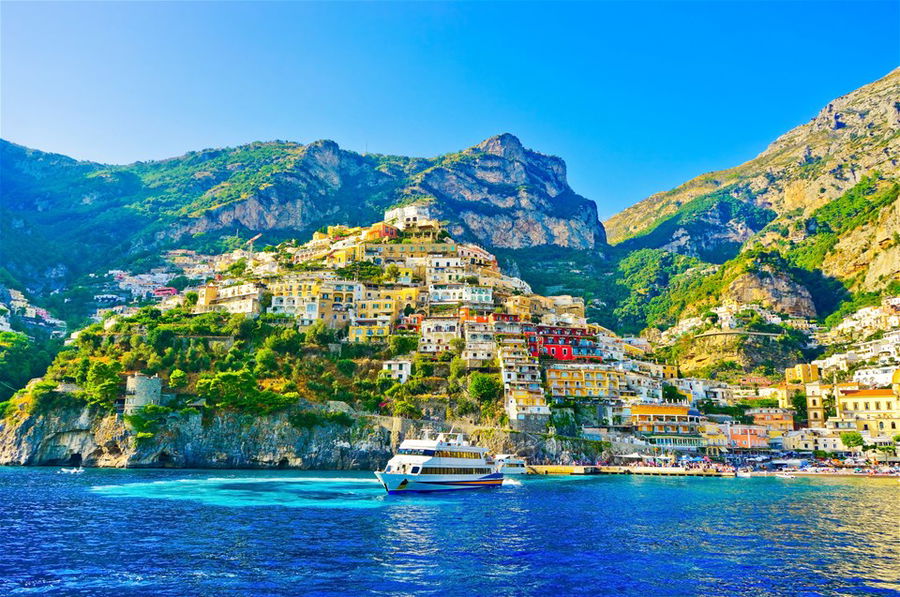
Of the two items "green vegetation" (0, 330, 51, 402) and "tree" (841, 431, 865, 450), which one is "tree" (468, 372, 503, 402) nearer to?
"tree" (841, 431, 865, 450)

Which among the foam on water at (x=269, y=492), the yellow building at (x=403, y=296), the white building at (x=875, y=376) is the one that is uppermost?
the yellow building at (x=403, y=296)

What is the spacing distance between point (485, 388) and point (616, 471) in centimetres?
1797

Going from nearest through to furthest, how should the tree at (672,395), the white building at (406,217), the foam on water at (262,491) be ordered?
the foam on water at (262,491), the tree at (672,395), the white building at (406,217)

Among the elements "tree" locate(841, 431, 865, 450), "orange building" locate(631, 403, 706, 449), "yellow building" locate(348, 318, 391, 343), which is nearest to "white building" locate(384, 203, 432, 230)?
"yellow building" locate(348, 318, 391, 343)

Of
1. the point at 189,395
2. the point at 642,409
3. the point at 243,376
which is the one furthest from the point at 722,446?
the point at 189,395

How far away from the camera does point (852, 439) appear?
302ft

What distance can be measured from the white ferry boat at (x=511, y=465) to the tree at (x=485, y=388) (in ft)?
29.0

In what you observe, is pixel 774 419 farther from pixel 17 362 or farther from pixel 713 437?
pixel 17 362

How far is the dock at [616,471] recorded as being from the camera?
3071 inches

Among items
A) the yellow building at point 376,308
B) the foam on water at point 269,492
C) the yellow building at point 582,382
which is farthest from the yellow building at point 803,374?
the foam on water at point 269,492

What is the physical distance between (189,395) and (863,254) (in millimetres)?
144728

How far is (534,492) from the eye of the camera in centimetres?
5822

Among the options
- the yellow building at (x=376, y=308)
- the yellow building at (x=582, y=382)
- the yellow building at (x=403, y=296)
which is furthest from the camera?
the yellow building at (x=403, y=296)

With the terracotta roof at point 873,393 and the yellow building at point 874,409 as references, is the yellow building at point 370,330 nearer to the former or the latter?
the yellow building at point 874,409
